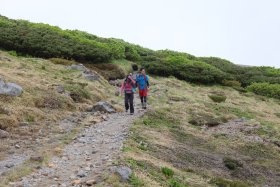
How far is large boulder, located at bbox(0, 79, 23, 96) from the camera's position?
20175mm

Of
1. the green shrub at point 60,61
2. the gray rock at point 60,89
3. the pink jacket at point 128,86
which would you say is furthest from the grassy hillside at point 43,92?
the pink jacket at point 128,86

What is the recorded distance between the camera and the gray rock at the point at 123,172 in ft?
37.0

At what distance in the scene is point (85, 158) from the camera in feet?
44.1

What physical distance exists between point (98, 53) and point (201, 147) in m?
22.9

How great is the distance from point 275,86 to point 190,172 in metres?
32.6

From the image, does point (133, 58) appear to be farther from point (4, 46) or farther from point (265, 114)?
point (265, 114)

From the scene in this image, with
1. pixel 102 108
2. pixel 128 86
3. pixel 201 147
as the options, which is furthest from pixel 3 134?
pixel 201 147

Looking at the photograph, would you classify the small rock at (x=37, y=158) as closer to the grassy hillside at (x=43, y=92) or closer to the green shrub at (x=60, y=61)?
the grassy hillside at (x=43, y=92)

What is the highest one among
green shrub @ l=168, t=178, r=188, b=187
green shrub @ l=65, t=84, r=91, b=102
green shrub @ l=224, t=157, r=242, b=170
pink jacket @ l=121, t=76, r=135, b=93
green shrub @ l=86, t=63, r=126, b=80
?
green shrub @ l=86, t=63, r=126, b=80

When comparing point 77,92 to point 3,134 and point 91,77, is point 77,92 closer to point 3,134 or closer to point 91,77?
point 91,77

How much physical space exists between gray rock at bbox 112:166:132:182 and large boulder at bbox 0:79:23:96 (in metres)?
10.7

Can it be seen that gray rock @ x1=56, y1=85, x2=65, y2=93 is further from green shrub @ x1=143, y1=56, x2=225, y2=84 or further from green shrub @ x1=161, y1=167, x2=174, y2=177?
green shrub @ x1=143, y1=56, x2=225, y2=84

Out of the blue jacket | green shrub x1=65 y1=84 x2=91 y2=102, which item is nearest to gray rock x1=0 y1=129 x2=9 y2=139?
green shrub x1=65 y1=84 x2=91 y2=102

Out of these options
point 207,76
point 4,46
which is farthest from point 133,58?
point 4,46
